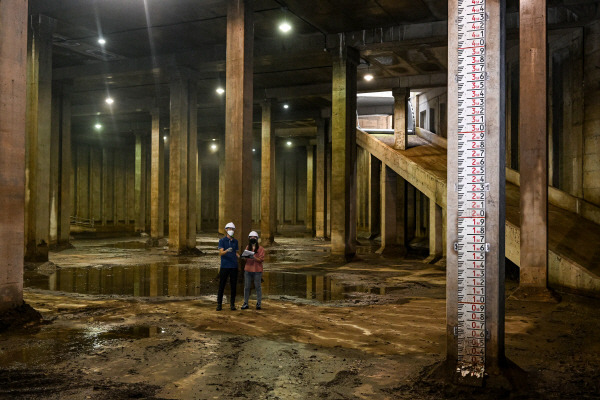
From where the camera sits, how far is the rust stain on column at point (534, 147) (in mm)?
12227

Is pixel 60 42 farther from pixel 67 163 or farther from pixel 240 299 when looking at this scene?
pixel 240 299

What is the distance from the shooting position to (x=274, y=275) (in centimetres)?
1730

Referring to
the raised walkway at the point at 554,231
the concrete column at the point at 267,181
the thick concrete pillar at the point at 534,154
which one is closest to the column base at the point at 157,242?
the concrete column at the point at 267,181

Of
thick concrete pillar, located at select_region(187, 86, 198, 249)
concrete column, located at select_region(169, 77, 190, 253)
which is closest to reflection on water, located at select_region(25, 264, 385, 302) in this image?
concrete column, located at select_region(169, 77, 190, 253)

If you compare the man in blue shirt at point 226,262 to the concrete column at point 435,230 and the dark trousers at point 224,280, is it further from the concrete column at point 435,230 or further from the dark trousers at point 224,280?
the concrete column at point 435,230

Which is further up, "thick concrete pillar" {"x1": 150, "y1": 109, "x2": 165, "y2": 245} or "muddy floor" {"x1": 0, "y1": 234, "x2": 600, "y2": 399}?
"thick concrete pillar" {"x1": 150, "y1": 109, "x2": 165, "y2": 245}

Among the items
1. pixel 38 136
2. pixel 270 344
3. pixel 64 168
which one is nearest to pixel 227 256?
pixel 270 344

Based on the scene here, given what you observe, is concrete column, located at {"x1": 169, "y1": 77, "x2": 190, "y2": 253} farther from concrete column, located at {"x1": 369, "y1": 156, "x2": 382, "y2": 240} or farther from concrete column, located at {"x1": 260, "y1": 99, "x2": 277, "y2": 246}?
Result: concrete column, located at {"x1": 369, "y1": 156, "x2": 382, "y2": 240}

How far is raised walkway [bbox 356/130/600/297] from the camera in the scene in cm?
1289

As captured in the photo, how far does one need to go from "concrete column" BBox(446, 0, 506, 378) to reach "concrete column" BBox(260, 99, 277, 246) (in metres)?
25.3

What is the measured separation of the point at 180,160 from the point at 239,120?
32.2 feet

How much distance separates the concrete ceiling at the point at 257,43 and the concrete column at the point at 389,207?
5.62 meters

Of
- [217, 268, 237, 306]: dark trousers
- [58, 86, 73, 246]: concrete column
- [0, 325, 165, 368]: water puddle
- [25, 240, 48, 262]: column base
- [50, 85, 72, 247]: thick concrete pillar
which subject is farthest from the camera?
[58, 86, 73, 246]: concrete column

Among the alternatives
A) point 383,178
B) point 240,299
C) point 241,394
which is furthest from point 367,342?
point 383,178
